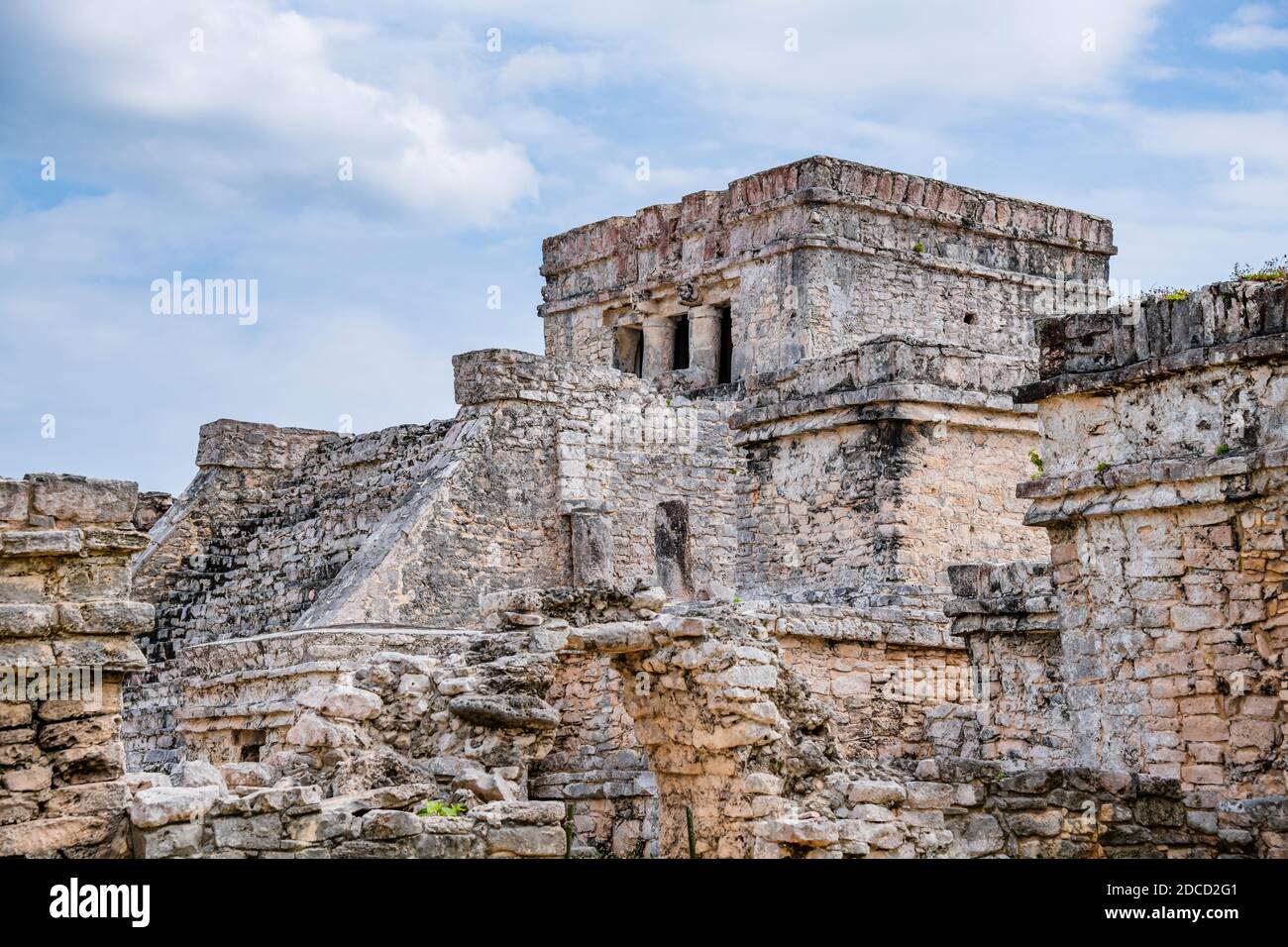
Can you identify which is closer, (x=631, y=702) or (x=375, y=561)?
(x=631, y=702)

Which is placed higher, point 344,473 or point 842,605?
point 344,473

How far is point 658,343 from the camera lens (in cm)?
2544

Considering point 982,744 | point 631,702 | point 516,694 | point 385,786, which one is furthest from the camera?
point 982,744

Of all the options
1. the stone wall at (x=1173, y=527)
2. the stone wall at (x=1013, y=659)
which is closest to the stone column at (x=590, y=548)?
the stone wall at (x=1013, y=659)

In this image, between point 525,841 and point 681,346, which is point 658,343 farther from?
point 525,841

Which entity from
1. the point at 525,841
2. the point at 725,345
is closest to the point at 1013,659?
the point at 525,841

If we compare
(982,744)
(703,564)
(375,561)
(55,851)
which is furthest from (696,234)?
(55,851)

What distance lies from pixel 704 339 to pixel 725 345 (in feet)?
1.82

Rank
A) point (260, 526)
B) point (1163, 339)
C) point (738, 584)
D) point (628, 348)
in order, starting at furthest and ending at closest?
point (628, 348)
point (260, 526)
point (738, 584)
point (1163, 339)

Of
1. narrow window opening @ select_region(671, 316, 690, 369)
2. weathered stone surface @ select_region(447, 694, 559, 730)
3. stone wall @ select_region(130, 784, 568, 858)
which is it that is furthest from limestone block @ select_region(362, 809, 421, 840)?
narrow window opening @ select_region(671, 316, 690, 369)
